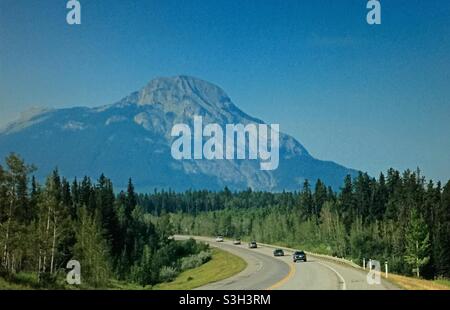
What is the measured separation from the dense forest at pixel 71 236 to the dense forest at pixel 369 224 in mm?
19111

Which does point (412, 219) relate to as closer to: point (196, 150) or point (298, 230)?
point (298, 230)

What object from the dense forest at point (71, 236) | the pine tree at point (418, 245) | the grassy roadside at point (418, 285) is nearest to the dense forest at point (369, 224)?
the pine tree at point (418, 245)

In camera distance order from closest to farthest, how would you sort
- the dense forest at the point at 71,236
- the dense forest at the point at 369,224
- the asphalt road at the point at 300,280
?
the asphalt road at the point at 300,280, the dense forest at the point at 71,236, the dense forest at the point at 369,224

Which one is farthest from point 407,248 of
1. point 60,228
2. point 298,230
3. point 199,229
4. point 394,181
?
point 199,229

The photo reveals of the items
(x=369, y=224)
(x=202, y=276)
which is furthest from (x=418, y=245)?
(x=202, y=276)

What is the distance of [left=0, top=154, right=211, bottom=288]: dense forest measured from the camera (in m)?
19.2

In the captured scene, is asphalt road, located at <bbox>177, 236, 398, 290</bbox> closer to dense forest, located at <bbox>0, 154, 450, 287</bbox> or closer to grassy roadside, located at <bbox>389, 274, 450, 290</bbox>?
grassy roadside, located at <bbox>389, 274, 450, 290</bbox>

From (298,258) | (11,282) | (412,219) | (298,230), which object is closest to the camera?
(11,282)

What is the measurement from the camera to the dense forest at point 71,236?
19.2 meters

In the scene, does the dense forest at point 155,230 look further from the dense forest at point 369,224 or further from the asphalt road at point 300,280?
the asphalt road at point 300,280

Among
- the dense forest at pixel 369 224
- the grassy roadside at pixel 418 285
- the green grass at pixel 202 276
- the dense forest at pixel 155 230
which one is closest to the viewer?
the grassy roadside at pixel 418 285

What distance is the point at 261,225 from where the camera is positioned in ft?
402
